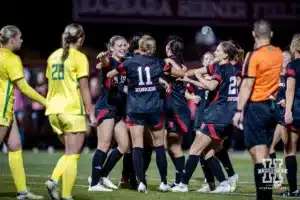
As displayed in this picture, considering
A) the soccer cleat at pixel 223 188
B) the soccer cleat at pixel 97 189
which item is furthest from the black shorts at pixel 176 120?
the soccer cleat at pixel 97 189

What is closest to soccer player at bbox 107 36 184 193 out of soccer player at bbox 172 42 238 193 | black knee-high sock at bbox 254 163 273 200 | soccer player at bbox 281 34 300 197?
soccer player at bbox 172 42 238 193

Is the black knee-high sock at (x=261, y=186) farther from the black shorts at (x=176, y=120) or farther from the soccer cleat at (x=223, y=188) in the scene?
the black shorts at (x=176, y=120)

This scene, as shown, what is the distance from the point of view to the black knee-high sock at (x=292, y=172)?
38.9ft

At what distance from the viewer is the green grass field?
11.3 m

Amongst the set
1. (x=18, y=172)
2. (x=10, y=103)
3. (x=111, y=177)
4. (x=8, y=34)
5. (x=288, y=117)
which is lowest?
(x=111, y=177)

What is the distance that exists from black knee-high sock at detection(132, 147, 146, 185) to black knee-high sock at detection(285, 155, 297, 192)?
6.36 feet

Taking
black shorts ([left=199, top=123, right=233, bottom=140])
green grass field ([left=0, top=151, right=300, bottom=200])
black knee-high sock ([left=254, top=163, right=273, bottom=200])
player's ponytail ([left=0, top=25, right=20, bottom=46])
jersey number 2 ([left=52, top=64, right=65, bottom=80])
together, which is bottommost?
green grass field ([left=0, top=151, right=300, bottom=200])

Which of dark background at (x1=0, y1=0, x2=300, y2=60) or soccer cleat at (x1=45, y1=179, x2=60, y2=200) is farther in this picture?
dark background at (x1=0, y1=0, x2=300, y2=60)

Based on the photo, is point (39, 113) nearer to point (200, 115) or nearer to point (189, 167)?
point (200, 115)

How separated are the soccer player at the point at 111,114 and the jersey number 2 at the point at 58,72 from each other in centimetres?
204

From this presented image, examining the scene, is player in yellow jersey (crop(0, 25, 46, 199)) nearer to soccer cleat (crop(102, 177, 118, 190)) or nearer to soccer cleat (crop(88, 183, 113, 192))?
soccer cleat (crop(88, 183, 113, 192))

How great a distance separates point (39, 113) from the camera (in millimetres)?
22938

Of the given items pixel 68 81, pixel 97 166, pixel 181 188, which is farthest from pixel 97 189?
pixel 68 81

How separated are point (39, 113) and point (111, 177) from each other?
27.3ft
